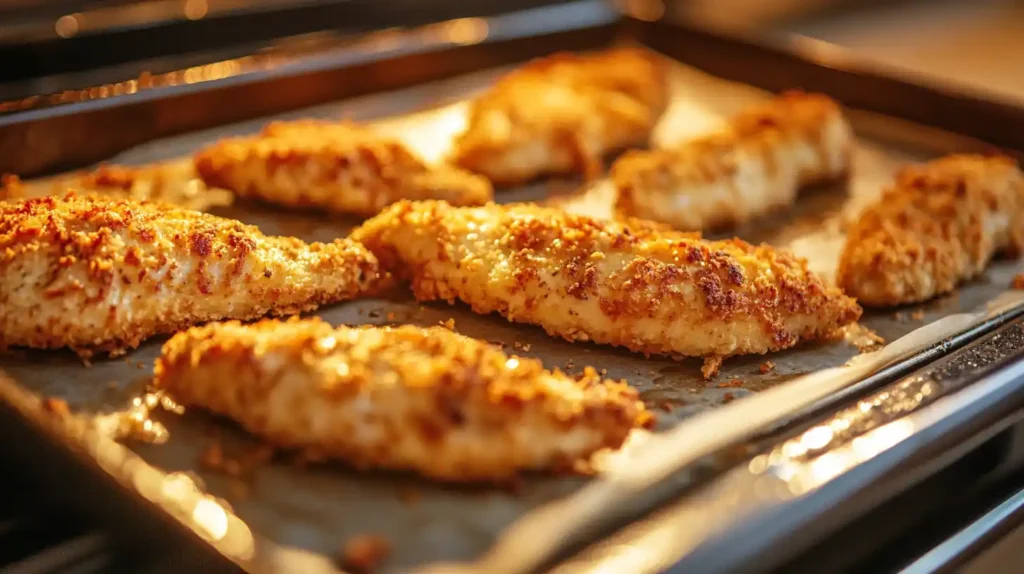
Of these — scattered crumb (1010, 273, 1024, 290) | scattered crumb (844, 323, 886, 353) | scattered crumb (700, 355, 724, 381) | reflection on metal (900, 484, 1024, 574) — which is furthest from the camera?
scattered crumb (1010, 273, 1024, 290)

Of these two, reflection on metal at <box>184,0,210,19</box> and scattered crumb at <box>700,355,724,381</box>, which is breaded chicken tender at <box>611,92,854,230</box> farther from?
reflection on metal at <box>184,0,210,19</box>

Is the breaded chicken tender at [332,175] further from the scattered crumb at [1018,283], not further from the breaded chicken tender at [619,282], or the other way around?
the scattered crumb at [1018,283]

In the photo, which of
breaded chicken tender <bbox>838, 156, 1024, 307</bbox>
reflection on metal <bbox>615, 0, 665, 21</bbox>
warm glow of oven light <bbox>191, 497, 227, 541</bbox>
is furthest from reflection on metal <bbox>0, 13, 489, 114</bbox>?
breaded chicken tender <bbox>838, 156, 1024, 307</bbox>

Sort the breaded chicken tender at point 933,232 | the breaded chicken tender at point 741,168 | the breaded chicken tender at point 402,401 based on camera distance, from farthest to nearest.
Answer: the breaded chicken tender at point 741,168
the breaded chicken tender at point 933,232
the breaded chicken tender at point 402,401

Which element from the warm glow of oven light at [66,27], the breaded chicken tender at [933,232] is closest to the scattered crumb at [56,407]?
the breaded chicken tender at [933,232]

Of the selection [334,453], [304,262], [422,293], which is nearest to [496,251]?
[422,293]

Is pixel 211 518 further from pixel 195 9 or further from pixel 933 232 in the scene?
pixel 195 9
